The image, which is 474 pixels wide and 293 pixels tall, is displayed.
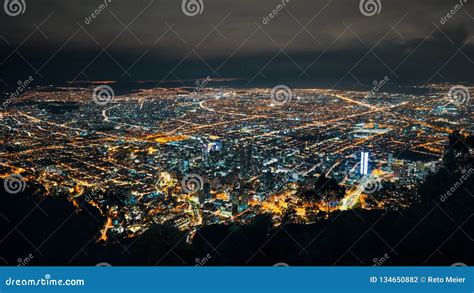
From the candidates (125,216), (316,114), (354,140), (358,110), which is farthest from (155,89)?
(125,216)
